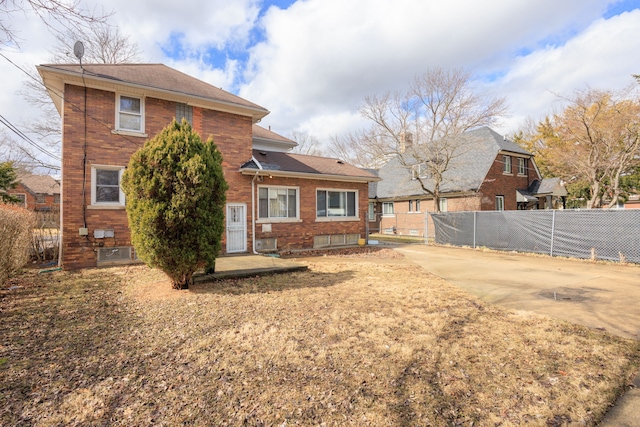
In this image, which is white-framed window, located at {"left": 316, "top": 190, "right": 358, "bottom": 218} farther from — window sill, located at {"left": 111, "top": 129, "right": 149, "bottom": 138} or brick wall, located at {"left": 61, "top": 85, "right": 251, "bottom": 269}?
window sill, located at {"left": 111, "top": 129, "right": 149, "bottom": 138}

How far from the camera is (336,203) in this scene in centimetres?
Result: 1458

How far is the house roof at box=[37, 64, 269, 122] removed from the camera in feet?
30.2

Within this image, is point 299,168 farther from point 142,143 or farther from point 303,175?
point 142,143

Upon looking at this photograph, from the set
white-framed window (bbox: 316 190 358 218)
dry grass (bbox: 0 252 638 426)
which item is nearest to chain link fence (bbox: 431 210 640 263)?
white-framed window (bbox: 316 190 358 218)

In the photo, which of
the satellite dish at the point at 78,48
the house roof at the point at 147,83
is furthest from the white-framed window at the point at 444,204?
the satellite dish at the point at 78,48

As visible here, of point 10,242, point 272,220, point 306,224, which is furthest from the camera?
point 306,224

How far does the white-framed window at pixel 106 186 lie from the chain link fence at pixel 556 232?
47.3 feet

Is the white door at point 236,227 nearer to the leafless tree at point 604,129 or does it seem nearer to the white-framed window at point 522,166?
the leafless tree at point 604,129

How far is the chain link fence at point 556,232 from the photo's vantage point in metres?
9.84

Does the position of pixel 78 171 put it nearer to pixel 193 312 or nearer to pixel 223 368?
pixel 193 312

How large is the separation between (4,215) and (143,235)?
3.41m

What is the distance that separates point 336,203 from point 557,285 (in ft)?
29.7

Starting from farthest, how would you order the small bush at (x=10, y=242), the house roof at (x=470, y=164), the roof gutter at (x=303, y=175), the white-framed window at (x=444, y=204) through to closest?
the white-framed window at (x=444, y=204) < the house roof at (x=470, y=164) < the roof gutter at (x=303, y=175) < the small bush at (x=10, y=242)

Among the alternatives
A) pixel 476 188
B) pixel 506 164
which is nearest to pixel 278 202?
pixel 476 188
